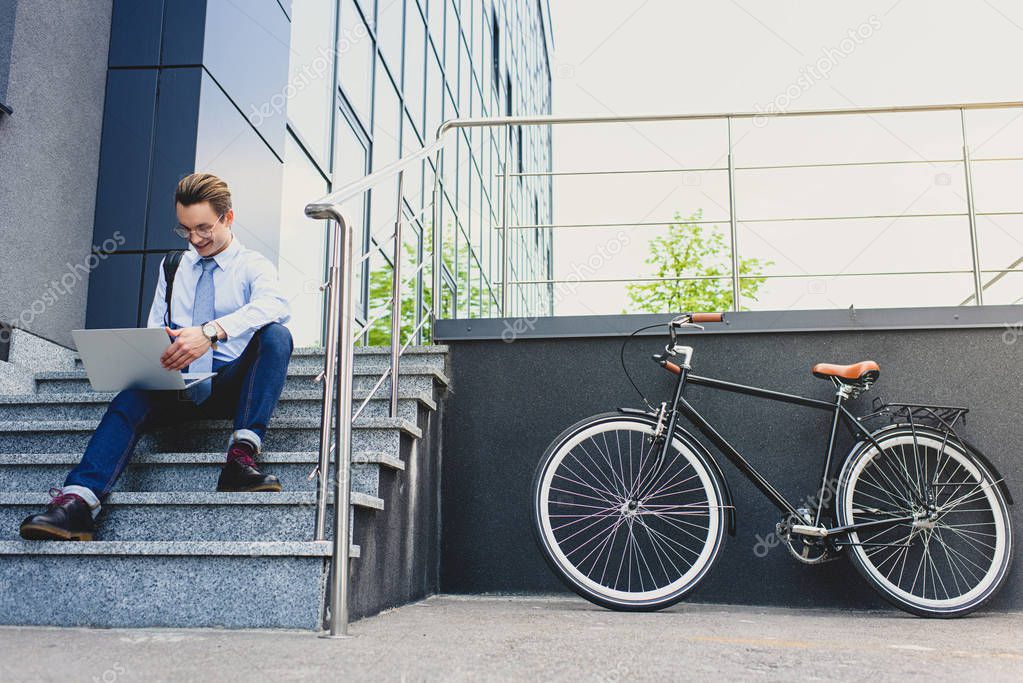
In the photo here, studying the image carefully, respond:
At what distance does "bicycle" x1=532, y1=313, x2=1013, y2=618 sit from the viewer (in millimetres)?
3043

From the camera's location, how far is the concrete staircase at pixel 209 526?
2162 mm

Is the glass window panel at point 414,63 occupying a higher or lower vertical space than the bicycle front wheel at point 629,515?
higher

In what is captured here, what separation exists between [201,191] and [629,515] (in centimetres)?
175

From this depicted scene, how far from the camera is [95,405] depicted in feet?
10.7

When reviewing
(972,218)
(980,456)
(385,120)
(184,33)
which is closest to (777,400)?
(980,456)

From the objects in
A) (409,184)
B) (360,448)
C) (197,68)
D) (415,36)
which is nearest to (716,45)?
(415,36)

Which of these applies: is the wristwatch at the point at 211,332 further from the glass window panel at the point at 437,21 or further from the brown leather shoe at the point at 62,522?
the glass window panel at the point at 437,21

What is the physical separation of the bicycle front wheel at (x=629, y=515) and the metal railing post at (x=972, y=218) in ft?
4.85

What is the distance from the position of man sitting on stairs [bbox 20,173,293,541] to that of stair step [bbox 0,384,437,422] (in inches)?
12.7

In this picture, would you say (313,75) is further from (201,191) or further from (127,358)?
(127,358)

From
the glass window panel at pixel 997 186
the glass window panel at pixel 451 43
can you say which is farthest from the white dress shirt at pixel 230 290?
the glass window panel at pixel 451 43

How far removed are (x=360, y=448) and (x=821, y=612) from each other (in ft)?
5.63

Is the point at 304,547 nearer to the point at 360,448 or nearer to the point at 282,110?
the point at 360,448

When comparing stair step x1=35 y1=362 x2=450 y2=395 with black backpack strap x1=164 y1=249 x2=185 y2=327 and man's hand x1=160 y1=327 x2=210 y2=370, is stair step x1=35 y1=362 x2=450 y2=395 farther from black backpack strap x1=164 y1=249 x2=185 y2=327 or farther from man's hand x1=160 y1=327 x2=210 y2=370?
man's hand x1=160 y1=327 x2=210 y2=370
